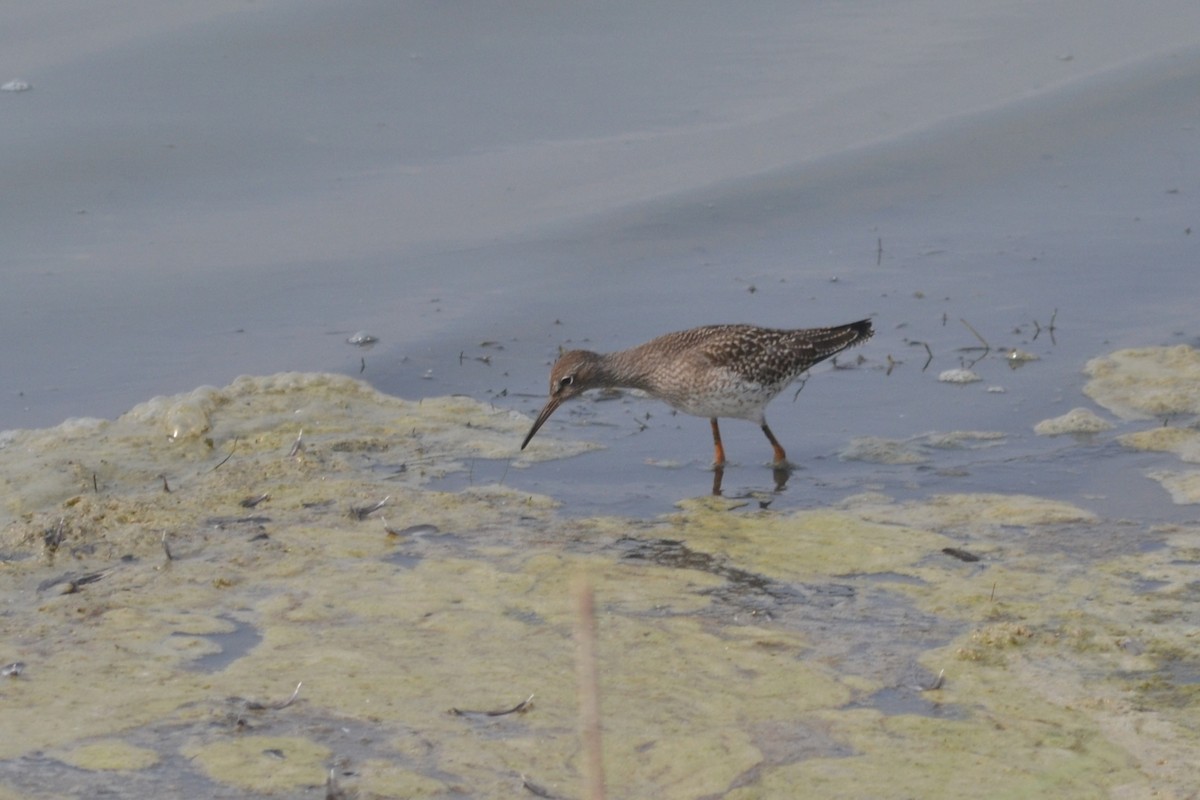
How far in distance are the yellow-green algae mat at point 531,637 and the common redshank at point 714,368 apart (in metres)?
0.47

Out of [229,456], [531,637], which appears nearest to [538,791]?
[531,637]

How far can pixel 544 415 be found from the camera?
23.6 ft

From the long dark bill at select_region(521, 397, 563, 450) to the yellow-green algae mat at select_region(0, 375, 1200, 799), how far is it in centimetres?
17

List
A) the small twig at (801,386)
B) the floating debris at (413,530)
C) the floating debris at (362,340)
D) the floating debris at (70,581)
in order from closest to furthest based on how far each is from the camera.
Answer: the floating debris at (70,581) → the floating debris at (413,530) → the small twig at (801,386) → the floating debris at (362,340)

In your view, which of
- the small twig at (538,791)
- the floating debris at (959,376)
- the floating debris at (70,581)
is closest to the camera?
the small twig at (538,791)

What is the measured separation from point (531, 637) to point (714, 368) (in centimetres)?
229

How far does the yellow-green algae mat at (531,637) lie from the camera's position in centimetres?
420

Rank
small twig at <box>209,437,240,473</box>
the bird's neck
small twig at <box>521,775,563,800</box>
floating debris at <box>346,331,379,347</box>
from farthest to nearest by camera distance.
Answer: floating debris at <box>346,331,379,347</box> → the bird's neck → small twig at <box>209,437,240,473</box> → small twig at <box>521,775,563,800</box>

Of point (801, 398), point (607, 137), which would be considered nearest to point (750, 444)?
point (801, 398)

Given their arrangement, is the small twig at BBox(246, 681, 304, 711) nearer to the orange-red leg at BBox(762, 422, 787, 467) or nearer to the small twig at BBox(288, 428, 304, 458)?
the small twig at BBox(288, 428, 304, 458)

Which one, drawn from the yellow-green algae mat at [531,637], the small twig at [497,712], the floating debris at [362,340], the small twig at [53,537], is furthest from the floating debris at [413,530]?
the floating debris at [362,340]

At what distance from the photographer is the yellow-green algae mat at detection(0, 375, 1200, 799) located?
4199 millimetres

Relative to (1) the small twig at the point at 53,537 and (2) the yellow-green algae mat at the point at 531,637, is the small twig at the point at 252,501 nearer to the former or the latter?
(2) the yellow-green algae mat at the point at 531,637

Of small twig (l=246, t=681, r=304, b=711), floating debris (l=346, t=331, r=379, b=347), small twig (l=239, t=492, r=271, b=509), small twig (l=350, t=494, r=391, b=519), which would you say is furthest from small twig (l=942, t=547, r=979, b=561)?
floating debris (l=346, t=331, r=379, b=347)
